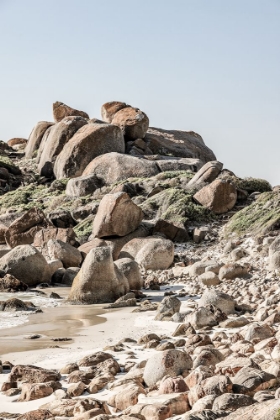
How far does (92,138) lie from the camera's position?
1203 inches

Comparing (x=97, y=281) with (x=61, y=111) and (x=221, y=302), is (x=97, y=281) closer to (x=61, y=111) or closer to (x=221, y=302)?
(x=221, y=302)

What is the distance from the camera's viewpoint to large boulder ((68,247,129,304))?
12.0 metres

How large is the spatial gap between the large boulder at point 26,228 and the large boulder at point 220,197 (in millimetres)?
5748

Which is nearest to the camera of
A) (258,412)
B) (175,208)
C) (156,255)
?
(258,412)

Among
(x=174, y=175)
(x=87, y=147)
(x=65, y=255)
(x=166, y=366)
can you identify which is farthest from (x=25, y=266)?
(x=87, y=147)

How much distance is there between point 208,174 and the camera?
22953 mm

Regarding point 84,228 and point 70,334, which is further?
point 84,228

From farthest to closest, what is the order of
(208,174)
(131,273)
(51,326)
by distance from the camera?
(208,174) → (131,273) → (51,326)

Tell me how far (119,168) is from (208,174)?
5809 mm

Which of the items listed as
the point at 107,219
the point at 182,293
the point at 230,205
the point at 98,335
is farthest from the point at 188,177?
the point at 98,335

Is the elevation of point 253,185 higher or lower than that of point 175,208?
higher

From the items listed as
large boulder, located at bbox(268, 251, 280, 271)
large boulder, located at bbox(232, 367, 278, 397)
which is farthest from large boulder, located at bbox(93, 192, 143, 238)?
large boulder, located at bbox(232, 367, 278, 397)

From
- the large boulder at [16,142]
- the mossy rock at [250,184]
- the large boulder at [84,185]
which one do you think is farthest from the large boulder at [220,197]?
the large boulder at [16,142]

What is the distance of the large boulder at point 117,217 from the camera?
63.2ft
